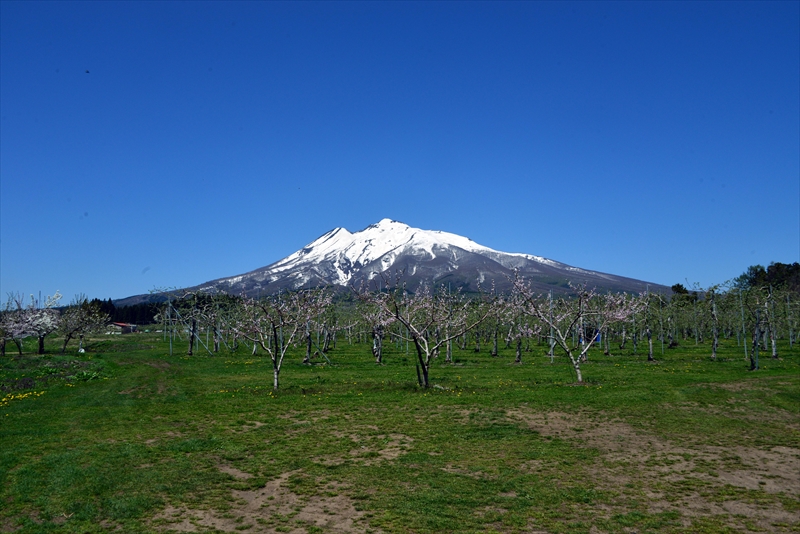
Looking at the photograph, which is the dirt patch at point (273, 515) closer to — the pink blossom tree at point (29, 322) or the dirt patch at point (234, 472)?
the dirt patch at point (234, 472)

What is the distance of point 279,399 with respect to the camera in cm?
2661

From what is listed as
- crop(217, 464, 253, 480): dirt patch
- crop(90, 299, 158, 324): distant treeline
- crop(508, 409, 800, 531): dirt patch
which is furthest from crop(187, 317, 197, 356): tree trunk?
crop(90, 299, 158, 324): distant treeline

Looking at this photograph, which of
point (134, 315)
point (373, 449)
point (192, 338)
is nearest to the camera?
point (373, 449)

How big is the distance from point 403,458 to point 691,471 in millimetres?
7842

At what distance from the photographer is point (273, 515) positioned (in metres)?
11.7

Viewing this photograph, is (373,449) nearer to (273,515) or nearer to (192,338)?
(273,515)

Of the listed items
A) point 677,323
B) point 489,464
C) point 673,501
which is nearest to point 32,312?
point 489,464

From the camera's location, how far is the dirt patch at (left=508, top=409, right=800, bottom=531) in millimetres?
12320

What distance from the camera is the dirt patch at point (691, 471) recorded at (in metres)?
12.3

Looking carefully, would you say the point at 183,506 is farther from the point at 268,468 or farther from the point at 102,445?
the point at 102,445

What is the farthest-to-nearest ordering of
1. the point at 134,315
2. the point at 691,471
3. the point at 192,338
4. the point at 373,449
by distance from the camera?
the point at 134,315 → the point at 192,338 → the point at 373,449 → the point at 691,471

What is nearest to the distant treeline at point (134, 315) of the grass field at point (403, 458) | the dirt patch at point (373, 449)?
the grass field at point (403, 458)

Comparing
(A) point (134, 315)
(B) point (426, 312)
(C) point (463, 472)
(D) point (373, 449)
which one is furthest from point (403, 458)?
(A) point (134, 315)

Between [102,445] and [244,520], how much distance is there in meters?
8.26
